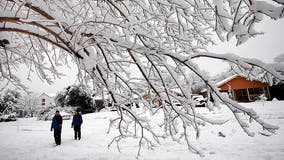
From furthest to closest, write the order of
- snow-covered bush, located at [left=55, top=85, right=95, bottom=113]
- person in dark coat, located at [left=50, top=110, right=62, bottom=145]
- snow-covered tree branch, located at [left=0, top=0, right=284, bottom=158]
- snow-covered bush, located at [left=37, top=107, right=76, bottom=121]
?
1. snow-covered bush, located at [left=55, top=85, right=95, bottom=113]
2. snow-covered bush, located at [left=37, top=107, right=76, bottom=121]
3. person in dark coat, located at [left=50, top=110, right=62, bottom=145]
4. snow-covered tree branch, located at [left=0, top=0, right=284, bottom=158]

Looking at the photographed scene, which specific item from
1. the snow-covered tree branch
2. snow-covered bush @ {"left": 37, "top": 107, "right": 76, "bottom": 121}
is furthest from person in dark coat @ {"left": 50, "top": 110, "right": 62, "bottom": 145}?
snow-covered bush @ {"left": 37, "top": 107, "right": 76, "bottom": 121}

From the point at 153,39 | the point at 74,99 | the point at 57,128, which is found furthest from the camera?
the point at 74,99

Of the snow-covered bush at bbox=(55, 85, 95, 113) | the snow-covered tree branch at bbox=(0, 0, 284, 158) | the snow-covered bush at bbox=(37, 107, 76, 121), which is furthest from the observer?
the snow-covered bush at bbox=(55, 85, 95, 113)

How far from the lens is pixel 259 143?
21.9ft

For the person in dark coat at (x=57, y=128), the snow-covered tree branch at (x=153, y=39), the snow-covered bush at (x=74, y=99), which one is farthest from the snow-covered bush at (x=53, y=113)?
the snow-covered tree branch at (x=153, y=39)

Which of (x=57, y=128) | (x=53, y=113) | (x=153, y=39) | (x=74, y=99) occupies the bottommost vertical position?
(x=57, y=128)

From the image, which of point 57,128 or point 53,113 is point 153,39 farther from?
point 53,113

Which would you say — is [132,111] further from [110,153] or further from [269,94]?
[269,94]

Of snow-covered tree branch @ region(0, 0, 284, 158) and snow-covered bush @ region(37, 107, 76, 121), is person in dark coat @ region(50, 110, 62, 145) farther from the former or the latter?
snow-covered bush @ region(37, 107, 76, 121)

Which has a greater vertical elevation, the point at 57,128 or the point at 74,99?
the point at 74,99

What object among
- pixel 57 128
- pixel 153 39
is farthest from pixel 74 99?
pixel 153 39

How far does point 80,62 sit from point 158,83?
3.67 ft

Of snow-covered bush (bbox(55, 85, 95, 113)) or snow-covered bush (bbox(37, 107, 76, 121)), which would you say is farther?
snow-covered bush (bbox(55, 85, 95, 113))

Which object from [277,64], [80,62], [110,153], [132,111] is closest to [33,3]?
[80,62]
